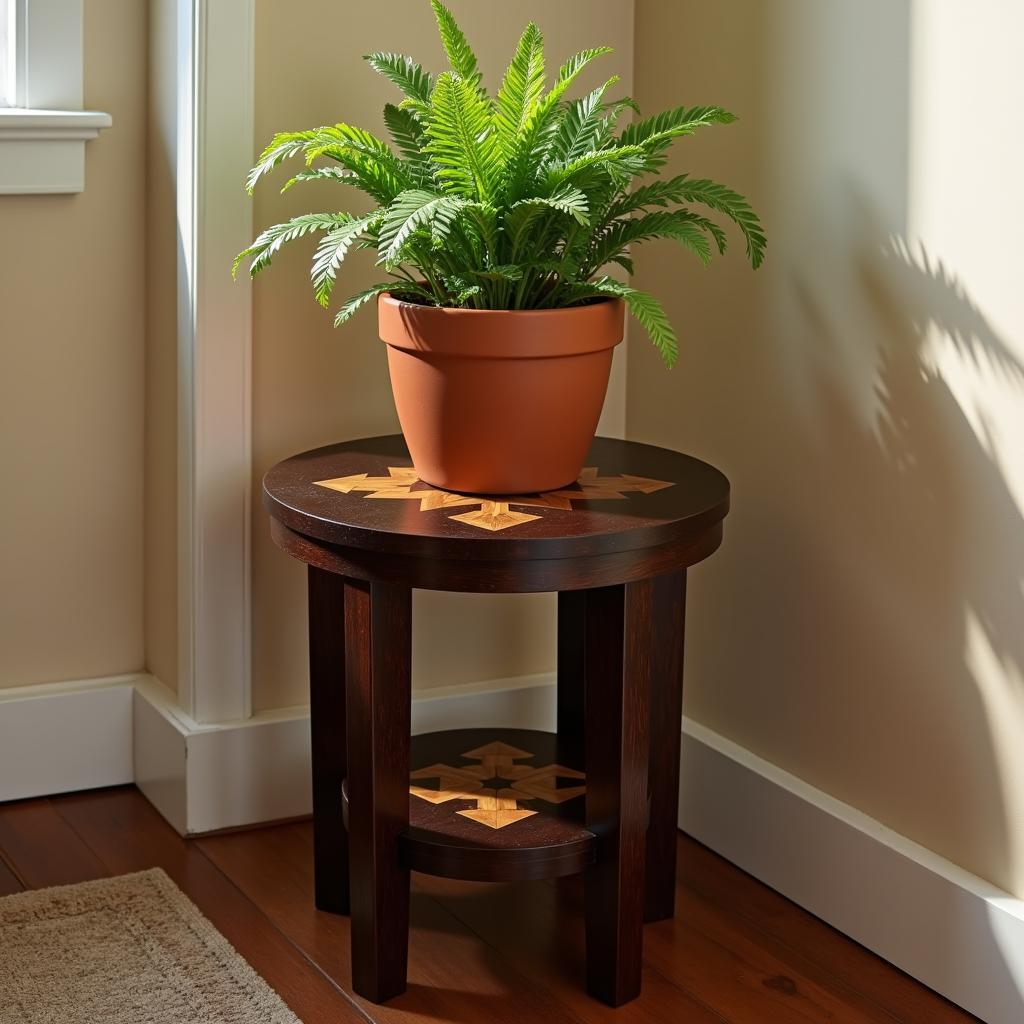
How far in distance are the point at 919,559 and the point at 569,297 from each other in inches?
19.7

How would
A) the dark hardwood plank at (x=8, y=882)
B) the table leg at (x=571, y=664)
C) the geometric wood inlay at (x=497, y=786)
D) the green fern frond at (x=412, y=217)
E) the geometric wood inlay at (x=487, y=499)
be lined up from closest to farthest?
the green fern frond at (x=412, y=217) → the geometric wood inlay at (x=487, y=499) → the geometric wood inlay at (x=497, y=786) → the dark hardwood plank at (x=8, y=882) → the table leg at (x=571, y=664)

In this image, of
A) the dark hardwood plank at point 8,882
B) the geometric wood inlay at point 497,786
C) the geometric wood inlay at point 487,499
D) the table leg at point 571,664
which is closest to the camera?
the geometric wood inlay at point 487,499

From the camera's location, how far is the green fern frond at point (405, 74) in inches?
66.9

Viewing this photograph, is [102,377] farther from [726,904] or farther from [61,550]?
[726,904]

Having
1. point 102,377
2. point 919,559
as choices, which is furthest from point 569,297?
point 102,377

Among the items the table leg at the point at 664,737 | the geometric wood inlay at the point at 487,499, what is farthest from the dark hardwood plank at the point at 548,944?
the geometric wood inlay at the point at 487,499

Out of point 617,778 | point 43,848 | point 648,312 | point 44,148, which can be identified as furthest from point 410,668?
point 44,148

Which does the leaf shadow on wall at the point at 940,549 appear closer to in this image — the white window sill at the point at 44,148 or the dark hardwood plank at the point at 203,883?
the dark hardwood plank at the point at 203,883

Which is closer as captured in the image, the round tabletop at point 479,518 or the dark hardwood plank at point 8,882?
the round tabletop at point 479,518

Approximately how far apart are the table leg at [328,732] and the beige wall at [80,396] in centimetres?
49

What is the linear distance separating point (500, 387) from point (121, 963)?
797 millimetres

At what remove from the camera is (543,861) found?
1586 mm

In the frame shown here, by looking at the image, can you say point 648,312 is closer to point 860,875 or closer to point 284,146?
point 284,146

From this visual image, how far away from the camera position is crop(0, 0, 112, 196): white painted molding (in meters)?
1.93
